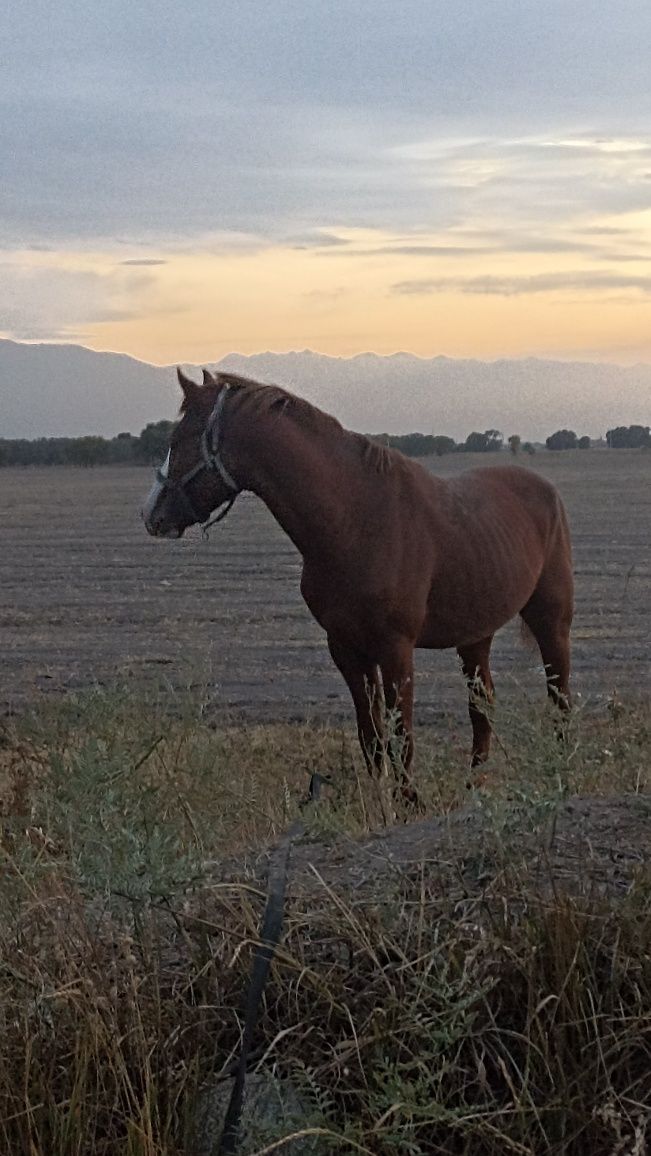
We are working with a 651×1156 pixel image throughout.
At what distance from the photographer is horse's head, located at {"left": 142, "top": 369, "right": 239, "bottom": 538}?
6254 mm

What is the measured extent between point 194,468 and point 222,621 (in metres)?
8.03

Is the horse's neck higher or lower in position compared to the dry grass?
higher

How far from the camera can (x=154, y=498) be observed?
21.4 ft

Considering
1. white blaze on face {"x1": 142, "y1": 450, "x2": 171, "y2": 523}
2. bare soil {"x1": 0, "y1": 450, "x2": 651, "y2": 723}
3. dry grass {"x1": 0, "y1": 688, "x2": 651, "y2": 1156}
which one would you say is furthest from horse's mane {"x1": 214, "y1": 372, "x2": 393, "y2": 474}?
dry grass {"x1": 0, "y1": 688, "x2": 651, "y2": 1156}

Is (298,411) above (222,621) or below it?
above

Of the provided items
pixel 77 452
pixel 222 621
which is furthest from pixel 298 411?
pixel 77 452

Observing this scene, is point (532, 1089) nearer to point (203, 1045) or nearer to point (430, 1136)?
point (430, 1136)

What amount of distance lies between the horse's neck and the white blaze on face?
0.48 metres

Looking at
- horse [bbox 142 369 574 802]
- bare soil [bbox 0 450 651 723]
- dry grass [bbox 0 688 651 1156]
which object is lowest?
bare soil [bbox 0 450 651 723]

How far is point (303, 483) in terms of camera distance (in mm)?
6188

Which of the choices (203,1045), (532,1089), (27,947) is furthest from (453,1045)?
(27,947)

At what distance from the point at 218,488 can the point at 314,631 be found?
759cm

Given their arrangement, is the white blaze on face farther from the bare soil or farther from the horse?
the bare soil

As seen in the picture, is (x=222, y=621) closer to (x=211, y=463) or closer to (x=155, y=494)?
(x=155, y=494)
